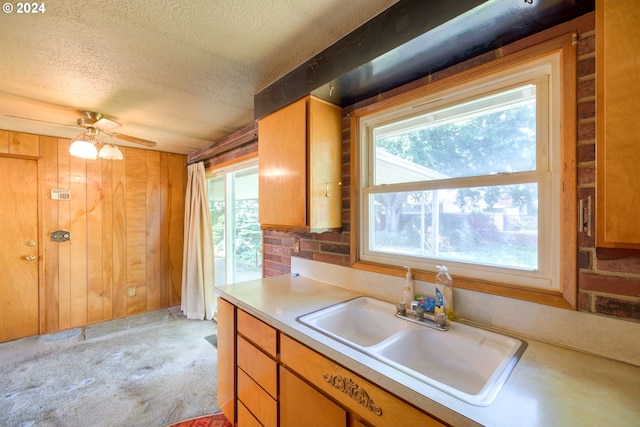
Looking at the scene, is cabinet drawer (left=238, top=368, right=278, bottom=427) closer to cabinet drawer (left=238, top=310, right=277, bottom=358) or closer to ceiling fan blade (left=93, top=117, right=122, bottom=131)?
cabinet drawer (left=238, top=310, right=277, bottom=358)

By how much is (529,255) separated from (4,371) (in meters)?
3.95

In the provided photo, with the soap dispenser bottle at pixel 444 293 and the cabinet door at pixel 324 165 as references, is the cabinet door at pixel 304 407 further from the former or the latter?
Answer: the cabinet door at pixel 324 165

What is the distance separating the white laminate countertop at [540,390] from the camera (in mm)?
655

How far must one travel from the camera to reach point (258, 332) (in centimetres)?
137

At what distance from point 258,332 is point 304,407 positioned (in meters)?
0.42

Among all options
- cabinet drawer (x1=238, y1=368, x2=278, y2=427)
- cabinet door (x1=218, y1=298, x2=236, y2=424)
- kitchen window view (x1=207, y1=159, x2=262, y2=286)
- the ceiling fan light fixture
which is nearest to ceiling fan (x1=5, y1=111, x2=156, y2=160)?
the ceiling fan light fixture

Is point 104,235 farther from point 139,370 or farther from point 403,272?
point 403,272

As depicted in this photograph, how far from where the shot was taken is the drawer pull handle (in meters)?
0.86

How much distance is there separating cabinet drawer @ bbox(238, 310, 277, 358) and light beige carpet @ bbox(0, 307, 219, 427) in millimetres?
865

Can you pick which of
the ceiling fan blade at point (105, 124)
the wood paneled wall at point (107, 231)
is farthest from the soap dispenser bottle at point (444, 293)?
the wood paneled wall at point (107, 231)

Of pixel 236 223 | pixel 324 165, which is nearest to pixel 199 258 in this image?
pixel 236 223

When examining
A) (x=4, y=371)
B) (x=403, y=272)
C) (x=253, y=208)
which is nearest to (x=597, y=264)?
(x=403, y=272)

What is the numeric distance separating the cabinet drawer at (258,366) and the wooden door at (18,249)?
306 centimetres

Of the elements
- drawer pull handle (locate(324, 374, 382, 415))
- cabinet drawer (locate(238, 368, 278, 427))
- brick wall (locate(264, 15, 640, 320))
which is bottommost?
cabinet drawer (locate(238, 368, 278, 427))
